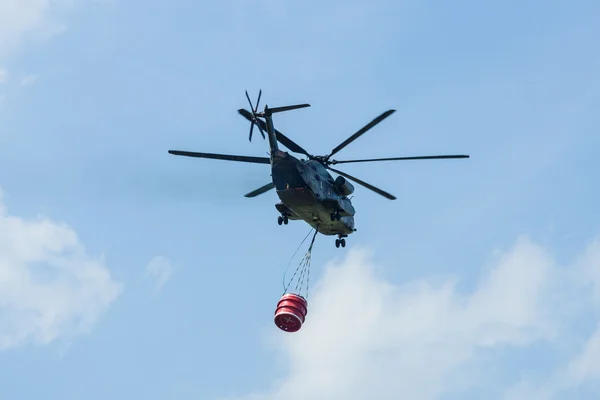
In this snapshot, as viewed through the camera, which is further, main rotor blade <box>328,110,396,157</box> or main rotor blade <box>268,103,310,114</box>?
main rotor blade <box>328,110,396,157</box>

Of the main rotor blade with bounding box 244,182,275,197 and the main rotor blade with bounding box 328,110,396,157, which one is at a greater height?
the main rotor blade with bounding box 244,182,275,197

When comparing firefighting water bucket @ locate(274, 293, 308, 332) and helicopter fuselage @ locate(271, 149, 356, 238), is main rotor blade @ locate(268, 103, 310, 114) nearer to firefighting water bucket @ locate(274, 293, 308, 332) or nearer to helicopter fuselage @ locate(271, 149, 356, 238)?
helicopter fuselage @ locate(271, 149, 356, 238)

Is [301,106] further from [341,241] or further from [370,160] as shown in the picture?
[341,241]

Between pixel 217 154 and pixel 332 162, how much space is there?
21.3ft

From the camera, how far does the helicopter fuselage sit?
38312 mm

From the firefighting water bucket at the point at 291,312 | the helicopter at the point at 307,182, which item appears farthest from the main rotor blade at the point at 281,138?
the firefighting water bucket at the point at 291,312

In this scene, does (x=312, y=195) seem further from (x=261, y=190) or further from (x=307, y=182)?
(x=261, y=190)

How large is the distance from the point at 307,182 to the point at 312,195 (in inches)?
34.2

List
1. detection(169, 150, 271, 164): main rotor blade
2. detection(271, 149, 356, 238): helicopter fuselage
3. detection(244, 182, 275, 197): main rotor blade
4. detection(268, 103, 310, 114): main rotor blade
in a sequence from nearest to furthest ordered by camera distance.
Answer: detection(268, 103, 310, 114): main rotor blade → detection(271, 149, 356, 238): helicopter fuselage → detection(169, 150, 271, 164): main rotor blade → detection(244, 182, 275, 197): main rotor blade

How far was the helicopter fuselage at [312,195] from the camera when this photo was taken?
38312mm

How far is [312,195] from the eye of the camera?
3934 cm

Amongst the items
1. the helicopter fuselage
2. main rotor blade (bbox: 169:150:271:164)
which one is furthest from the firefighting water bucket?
main rotor blade (bbox: 169:150:271:164)

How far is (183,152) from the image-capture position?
40.1 m

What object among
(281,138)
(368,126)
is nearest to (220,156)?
(281,138)
